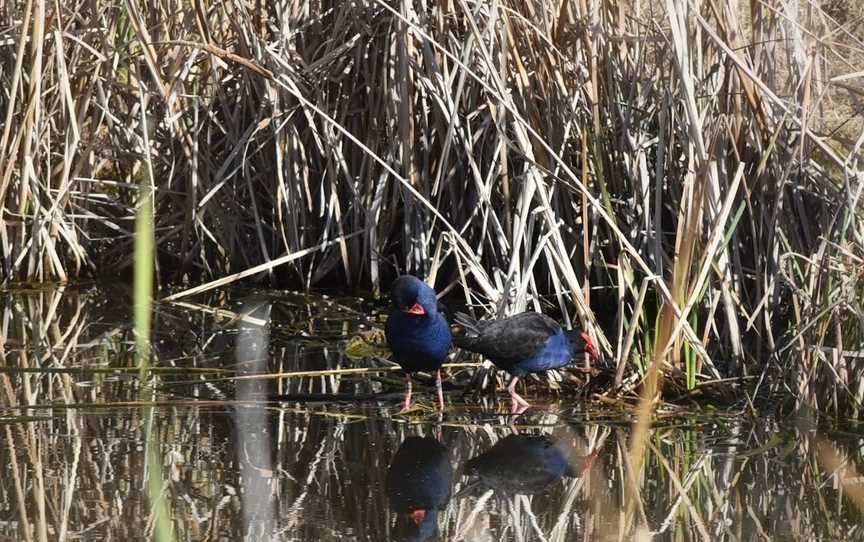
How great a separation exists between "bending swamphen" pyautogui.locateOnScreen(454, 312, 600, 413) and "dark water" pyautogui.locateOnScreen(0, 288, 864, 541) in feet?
0.50

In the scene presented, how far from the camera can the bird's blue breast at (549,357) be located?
4.38 meters

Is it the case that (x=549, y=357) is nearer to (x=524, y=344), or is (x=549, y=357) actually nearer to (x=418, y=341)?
(x=524, y=344)

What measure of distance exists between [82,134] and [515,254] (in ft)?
8.50

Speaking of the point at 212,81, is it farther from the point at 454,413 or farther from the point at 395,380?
the point at 454,413

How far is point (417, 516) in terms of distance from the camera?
11.0ft

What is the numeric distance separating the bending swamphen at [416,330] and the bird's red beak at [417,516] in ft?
3.42

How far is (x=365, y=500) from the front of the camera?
347 cm

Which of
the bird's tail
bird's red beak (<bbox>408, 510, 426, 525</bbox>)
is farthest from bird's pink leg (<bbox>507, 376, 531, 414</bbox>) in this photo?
bird's red beak (<bbox>408, 510, 426, 525</bbox>)

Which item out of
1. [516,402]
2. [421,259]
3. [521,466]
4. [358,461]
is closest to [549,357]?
[516,402]

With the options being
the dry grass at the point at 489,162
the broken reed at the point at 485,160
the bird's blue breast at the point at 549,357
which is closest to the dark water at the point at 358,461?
the bird's blue breast at the point at 549,357

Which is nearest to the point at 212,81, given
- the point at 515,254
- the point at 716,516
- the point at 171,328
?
the point at 171,328

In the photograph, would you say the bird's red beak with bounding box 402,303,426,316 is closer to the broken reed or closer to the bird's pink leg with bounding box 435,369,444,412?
the bird's pink leg with bounding box 435,369,444,412

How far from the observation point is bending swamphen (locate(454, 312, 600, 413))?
436 cm

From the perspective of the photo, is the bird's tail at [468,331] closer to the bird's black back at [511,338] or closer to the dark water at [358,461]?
the bird's black back at [511,338]
